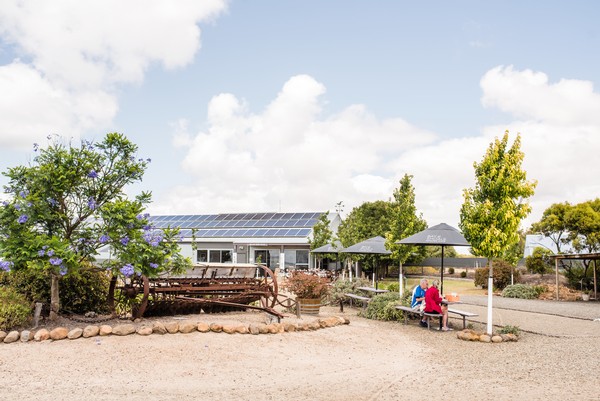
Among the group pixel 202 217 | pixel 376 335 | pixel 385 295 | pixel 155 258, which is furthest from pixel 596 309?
pixel 202 217

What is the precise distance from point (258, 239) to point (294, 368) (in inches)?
1136

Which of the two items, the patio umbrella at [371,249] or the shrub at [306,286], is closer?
the shrub at [306,286]

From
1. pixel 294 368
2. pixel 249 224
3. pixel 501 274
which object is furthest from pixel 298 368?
pixel 249 224

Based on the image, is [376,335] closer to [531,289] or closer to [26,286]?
[26,286]

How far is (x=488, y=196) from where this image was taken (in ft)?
38.9

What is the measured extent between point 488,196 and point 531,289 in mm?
14587

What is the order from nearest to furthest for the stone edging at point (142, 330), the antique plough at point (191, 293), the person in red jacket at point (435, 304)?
the stone edging at point (142, 330)
the antique plough at point (191, 293)
the person in red jacket at point (435, 304)

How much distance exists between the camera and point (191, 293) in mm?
12367

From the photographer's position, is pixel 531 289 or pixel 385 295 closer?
pixel 385 295

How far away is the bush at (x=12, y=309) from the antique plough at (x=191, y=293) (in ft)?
5.87

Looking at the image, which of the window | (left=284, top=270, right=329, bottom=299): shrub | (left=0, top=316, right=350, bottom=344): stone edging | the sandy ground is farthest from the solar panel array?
the sandy ground

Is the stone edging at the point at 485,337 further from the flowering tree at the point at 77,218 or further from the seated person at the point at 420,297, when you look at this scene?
→ the flowering tree at the point at 77,218

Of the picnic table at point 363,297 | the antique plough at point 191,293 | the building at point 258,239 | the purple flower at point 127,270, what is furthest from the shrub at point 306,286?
the building at point 258,239

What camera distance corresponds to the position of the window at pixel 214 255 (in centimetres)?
3866
